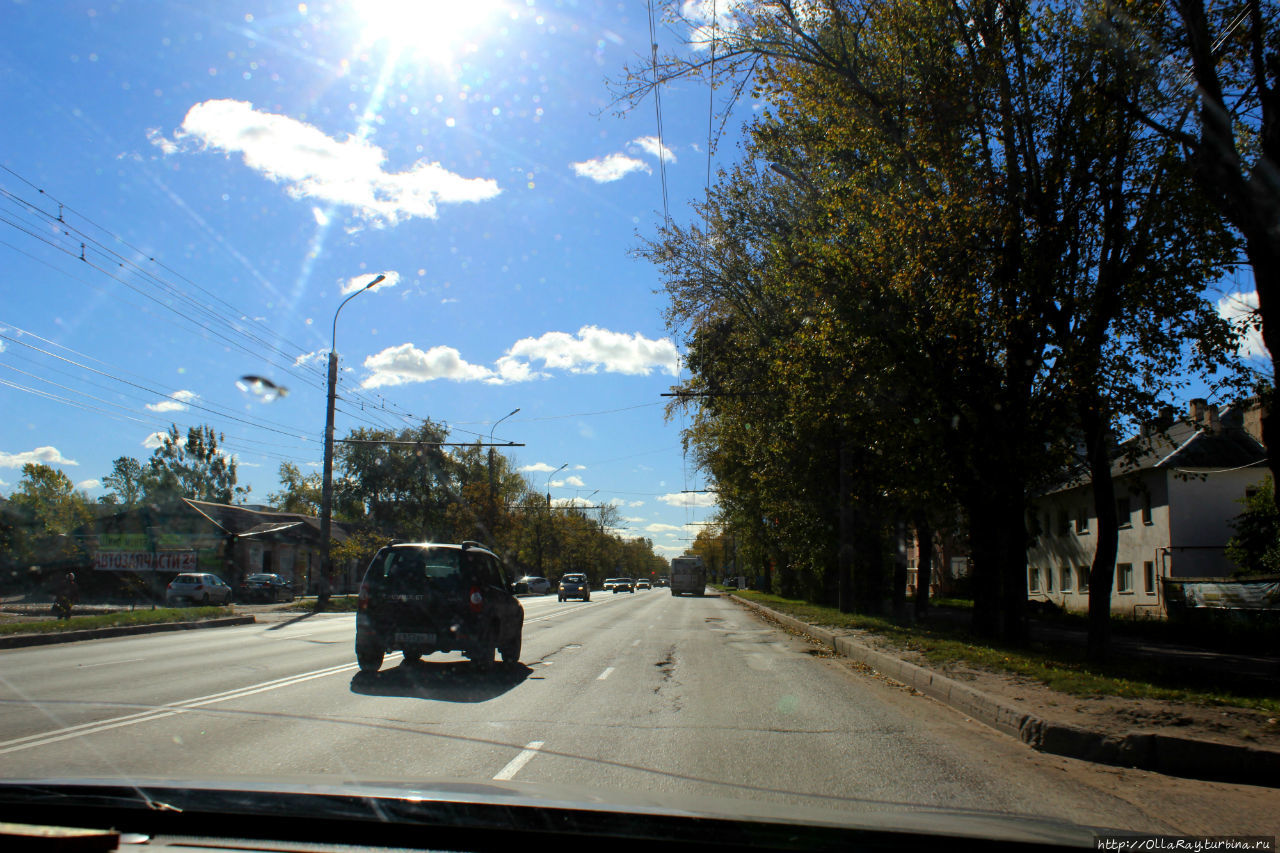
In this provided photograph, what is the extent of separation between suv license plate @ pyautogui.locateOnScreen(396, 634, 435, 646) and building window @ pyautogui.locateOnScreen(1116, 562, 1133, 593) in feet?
100.0

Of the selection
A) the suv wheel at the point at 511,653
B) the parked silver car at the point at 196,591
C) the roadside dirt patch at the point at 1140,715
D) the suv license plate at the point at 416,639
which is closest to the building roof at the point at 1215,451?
the roadside dirt patch at the point at 1140,715

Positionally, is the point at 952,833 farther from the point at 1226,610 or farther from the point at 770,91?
the point at 1226,610

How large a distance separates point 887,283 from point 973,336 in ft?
5.45

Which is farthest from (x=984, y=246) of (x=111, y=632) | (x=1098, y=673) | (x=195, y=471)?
(x=195, y=471)

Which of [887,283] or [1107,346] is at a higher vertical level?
[887,283]

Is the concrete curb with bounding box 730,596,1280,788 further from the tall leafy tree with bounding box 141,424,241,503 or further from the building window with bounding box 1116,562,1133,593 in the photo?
the tall leafy tree with bounding box 141,424,241,503

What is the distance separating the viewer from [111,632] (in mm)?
17719

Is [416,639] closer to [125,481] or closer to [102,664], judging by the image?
[102,664]

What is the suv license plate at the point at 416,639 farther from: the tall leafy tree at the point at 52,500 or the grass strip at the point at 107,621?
the tall leafy tree at the point at 52,500

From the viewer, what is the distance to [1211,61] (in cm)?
1020

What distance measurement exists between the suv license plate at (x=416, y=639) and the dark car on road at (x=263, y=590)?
1263 inches

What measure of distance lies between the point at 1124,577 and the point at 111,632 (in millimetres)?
33807

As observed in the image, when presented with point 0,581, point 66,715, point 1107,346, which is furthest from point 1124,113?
point 0,581

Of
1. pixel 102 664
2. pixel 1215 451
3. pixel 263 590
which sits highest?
pixel 1215 451
